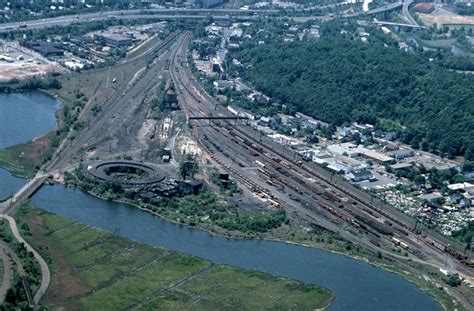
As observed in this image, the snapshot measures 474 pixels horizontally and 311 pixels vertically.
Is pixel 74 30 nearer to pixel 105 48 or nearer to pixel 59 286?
pixel 105 48

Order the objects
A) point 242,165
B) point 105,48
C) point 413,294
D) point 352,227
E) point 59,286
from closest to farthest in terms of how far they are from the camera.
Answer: point 59,286
point 413,294
point 352,227
point 242,165
point 105,48

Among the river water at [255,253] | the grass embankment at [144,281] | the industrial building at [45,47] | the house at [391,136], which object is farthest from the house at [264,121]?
the grass embankment at [144,281]

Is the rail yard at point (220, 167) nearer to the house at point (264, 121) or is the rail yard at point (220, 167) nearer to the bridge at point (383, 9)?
the house at point (264, 121)

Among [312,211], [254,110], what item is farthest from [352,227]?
[254,110]

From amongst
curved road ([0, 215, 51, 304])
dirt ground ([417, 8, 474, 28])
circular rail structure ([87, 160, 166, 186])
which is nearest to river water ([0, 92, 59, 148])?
circular rail structure ([87, 160, 166, 186])

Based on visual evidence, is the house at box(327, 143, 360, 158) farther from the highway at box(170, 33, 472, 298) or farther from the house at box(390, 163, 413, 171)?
the highway at box(170, 33, 472, 298)

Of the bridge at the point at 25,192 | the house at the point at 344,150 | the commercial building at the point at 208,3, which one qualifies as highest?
the commercial building at the point at 208,3
